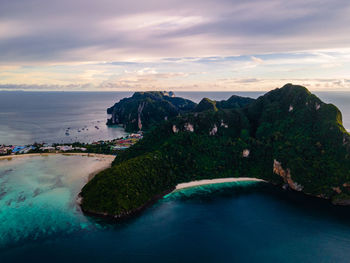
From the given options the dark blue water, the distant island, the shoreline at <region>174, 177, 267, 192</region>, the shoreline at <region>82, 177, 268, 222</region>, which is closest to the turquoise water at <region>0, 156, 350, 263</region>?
the dark blue water

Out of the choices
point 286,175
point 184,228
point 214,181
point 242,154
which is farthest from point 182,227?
point 242,154

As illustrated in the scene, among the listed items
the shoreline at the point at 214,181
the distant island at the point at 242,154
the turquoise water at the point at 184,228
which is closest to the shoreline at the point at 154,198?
the shoreline at the point at 214,181

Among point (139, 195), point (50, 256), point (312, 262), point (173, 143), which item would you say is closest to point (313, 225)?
point (312, 262)

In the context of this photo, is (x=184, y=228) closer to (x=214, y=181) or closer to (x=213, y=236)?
(x=213, y=236)

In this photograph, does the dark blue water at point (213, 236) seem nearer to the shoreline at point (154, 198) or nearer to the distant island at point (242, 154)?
the shoreline at point (154, 198)

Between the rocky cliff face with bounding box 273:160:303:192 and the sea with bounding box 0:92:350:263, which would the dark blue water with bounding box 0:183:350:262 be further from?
the rocky cliff face with bounding box 273:160:303:192
